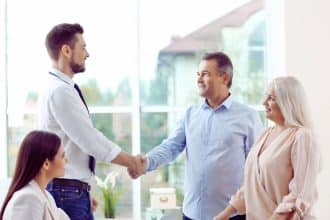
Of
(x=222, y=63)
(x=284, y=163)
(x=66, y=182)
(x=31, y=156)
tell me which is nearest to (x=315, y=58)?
(x=222, y=63)

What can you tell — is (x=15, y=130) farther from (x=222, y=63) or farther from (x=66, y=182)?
(x=222, y=63)

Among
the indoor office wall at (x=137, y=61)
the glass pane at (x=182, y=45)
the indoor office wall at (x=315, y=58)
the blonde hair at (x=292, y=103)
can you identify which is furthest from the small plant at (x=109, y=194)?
the blonde hair at (x=292, y=103)

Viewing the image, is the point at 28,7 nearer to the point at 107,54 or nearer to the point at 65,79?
the point at 107,54

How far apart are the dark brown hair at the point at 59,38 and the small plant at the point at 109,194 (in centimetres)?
191

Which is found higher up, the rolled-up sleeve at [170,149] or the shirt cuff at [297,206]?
the rolled-up sleeve at [170,149]

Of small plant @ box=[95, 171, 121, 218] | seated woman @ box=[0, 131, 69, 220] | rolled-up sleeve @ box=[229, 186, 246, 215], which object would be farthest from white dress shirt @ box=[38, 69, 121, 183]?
small plant @ box=[95, 171, 121, 218]

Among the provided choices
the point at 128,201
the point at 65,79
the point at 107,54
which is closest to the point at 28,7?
the point at 107,54

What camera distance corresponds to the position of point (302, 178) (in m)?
2.42

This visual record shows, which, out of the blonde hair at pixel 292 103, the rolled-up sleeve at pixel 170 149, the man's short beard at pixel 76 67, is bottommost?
the rolled-up sleeve at pixel 170 149

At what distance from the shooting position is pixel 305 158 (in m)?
2.42

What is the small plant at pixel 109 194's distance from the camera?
4500 mm

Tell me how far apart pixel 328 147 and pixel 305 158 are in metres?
1.82

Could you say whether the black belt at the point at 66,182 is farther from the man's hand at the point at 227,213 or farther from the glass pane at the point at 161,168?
the glass pane at the point at 161,168

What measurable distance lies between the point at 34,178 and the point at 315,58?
2641mm
